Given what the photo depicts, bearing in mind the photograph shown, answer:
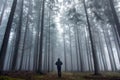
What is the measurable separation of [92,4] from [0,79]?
15285 millimetres

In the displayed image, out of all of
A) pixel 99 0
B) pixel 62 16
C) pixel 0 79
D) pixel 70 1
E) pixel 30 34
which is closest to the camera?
pixel 0 79

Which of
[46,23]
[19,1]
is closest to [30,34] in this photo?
[46,23]

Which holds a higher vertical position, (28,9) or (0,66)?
(28,9)

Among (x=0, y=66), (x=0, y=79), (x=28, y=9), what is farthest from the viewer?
(x=28, y=9)

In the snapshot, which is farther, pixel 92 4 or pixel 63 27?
pixel 63 27

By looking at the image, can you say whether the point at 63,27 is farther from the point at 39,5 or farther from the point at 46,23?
the point at 39,5

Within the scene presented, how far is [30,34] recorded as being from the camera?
1394 inches

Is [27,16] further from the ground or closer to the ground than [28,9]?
closer to the ground

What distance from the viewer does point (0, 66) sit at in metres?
9.99

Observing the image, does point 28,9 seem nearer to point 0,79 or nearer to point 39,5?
point 39,5

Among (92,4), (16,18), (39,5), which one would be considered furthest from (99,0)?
(16,18)

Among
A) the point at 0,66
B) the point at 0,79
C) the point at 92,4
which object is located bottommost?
the point at 0,79

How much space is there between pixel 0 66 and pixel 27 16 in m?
15.5

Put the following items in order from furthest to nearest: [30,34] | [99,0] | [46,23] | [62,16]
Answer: [30,34], [62,16], [46,23], [99,0]
